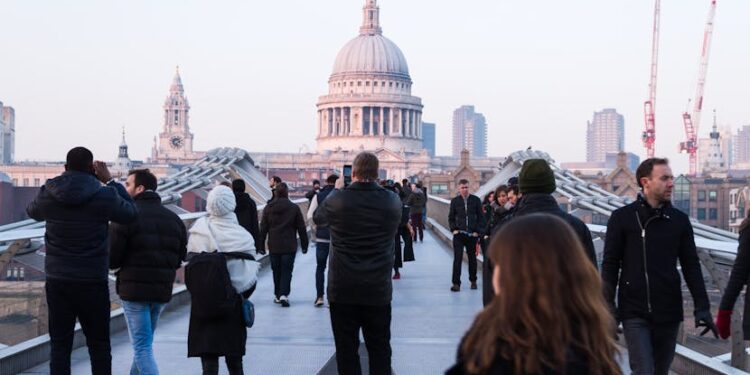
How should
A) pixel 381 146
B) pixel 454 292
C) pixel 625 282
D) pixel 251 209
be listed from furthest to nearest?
A: pixel 381 146
pixel 454 292
pixel 251 209
pixel 625 282

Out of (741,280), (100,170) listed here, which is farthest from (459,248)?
(741,280)

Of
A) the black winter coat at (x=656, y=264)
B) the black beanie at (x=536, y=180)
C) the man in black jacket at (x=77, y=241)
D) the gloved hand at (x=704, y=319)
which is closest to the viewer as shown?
the gloved hand at (x=704, y=319)

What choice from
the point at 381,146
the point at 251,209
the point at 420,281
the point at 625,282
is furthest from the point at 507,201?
the point at 381,146

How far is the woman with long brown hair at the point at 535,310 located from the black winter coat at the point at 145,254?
4165mm

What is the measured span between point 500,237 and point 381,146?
5916 inches

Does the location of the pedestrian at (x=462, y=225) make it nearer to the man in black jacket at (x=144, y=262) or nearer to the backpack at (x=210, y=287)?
the man in black jacket at (x=144, y=262)

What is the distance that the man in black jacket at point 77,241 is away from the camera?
22.2ft

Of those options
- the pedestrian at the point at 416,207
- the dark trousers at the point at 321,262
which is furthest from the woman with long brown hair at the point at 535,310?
the pedestrian at the point at 416,207

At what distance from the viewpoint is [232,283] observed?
22.9ft

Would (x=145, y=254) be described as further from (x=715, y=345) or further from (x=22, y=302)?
(x=715, y=345)

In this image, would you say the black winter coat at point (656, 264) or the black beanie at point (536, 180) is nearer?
the black winter coat at point (656, 264)

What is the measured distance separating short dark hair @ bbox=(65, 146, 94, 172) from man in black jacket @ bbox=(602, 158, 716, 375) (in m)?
2.90

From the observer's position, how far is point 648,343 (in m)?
6.18

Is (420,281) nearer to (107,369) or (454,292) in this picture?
(454,292)
